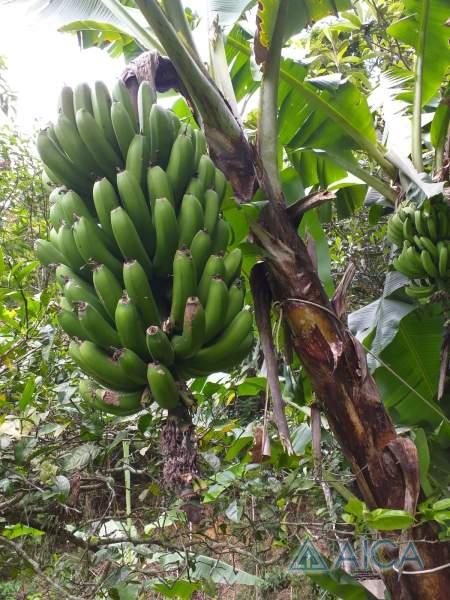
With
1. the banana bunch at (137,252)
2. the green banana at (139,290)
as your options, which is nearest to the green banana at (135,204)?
the banana bunch at (137,252)

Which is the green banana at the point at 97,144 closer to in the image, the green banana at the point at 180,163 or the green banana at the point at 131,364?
the green banana at the point at 180,163

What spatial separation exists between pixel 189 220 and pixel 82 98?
14.9 inches

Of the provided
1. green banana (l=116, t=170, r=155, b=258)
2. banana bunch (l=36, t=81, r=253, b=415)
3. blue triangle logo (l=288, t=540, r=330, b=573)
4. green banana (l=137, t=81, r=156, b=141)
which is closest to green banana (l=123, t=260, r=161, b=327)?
banana bunch (l=36, t=81, r=253, b=415)

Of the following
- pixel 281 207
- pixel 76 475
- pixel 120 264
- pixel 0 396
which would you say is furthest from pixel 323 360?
pixel 0 396

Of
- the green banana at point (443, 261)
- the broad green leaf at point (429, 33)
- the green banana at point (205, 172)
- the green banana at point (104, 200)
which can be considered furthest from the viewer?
the broad green leaf at point (429, 33)

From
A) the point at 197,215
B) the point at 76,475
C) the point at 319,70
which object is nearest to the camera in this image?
Result: the point at 197,215

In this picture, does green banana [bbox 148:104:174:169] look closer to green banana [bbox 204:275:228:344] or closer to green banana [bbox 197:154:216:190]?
green banana [bbox 197:154:216:190]

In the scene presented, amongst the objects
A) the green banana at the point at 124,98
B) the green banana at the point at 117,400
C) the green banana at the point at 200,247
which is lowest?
the green banana at the point at 117,400

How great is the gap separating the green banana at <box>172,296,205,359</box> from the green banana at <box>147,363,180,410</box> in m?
0.06

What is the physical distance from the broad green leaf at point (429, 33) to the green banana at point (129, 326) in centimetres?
166

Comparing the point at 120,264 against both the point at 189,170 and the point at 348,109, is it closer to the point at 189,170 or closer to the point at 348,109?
the point at 189,170

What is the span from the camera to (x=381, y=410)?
119cm

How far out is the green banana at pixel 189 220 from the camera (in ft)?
3.14

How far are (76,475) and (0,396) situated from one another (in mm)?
349
